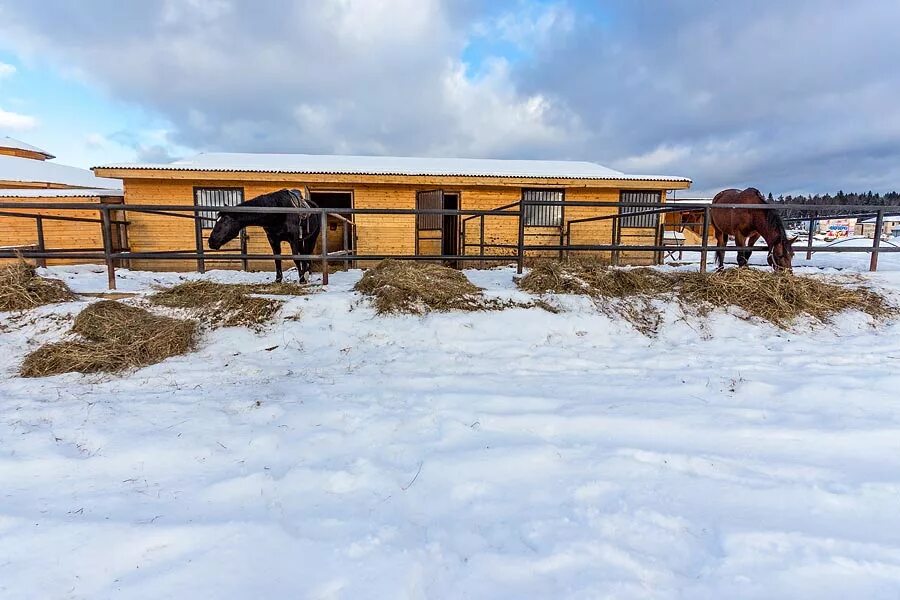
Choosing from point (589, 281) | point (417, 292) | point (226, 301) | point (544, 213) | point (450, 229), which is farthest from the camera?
point (450, 229)

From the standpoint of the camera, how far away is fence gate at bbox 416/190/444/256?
1092 centimetres

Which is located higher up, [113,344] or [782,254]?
[782,254]

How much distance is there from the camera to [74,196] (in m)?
13.3

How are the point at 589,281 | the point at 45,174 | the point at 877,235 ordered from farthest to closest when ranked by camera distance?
1. the point at 45,174
2. the point at 877,235
3. the point at 589,281

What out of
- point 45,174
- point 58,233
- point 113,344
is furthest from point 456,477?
point 45,174

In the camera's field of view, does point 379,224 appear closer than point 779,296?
No

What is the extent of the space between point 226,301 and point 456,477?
11.3 ft

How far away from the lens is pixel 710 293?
4859 mm

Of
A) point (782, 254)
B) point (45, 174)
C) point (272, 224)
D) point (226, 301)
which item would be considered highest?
point (45, 174)

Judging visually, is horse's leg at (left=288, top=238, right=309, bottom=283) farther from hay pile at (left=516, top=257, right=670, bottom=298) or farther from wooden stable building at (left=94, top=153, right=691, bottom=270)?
wooden stable building at (left=94, top=153, right=691, bottom=270)

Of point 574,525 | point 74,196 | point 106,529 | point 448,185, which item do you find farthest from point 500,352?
point 74,196

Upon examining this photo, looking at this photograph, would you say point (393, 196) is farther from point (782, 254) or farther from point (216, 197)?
point (782, 254)

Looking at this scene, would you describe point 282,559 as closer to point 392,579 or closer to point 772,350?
point 392,579

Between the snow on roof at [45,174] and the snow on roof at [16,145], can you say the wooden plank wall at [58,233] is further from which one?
the snow on roof at [16,145]
